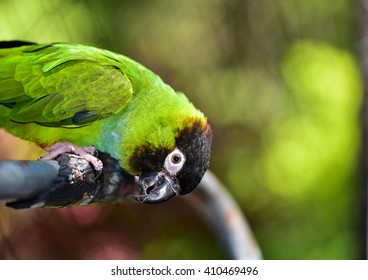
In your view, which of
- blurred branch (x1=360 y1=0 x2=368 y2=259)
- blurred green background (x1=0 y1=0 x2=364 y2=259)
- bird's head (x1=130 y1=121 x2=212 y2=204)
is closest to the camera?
bird's head (x1=130 y1=121 x2=212 y2=204)

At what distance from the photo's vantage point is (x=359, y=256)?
1952mm

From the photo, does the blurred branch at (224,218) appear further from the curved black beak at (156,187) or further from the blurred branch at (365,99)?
the blurred branch at (365,99)

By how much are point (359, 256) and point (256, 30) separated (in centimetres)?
88

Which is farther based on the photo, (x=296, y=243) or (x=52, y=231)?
(x=296, y=243)

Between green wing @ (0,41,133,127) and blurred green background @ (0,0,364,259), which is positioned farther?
blurred green background @ (0,0,364,259)

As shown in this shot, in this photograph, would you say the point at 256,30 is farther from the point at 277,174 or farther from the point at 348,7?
the point at 277,174

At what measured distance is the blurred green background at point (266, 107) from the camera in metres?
1.79

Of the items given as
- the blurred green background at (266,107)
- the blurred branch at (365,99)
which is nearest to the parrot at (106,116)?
the blurred green background at (266,107)

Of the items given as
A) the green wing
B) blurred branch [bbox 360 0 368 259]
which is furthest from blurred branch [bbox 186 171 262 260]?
blurred branch [bbox 360 0 368 259]

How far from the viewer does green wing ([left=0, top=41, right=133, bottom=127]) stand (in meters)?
0.96

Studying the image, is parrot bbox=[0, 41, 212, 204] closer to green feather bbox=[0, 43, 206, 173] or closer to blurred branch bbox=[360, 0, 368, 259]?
green feather bbox=[0, 43, 206, 173]

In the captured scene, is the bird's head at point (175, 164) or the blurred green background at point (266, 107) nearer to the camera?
the bird's head at point (175, 164)
